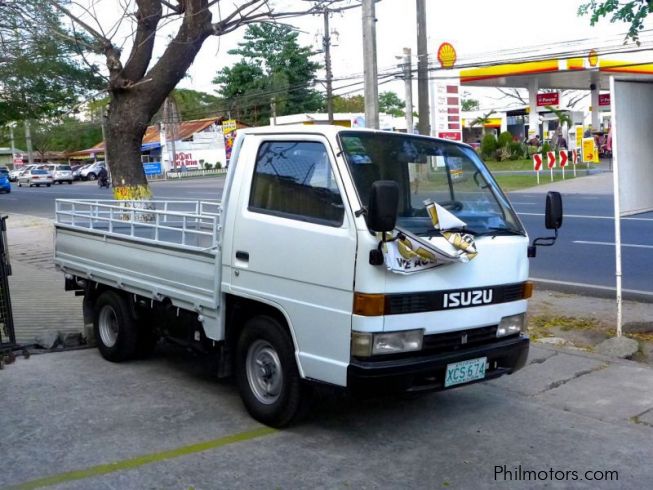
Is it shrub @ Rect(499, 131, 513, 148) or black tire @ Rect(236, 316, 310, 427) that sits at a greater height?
shrub @ Rect(499, 131, 513, 148)

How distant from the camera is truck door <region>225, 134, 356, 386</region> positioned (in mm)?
4570

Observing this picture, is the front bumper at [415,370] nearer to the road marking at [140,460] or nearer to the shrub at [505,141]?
the road marking at [140,460]

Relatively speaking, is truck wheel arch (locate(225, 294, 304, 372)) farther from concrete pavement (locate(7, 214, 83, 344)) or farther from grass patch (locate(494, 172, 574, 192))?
grass patch (locate(494, 172, 574, 192))

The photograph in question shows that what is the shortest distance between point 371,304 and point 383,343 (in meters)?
0.26

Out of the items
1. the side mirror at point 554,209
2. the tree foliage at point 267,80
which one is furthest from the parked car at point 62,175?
the side mirror at point 554,209

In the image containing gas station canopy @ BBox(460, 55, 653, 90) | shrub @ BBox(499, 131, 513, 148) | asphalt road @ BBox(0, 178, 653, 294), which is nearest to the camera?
asphalt road @ BBox(0, 178, 653, 294)

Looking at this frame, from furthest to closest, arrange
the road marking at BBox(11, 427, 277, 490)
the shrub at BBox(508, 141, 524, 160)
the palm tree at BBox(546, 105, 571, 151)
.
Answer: the palm tree at BBox(546, 105, 571, 151)
the shrub at BBox(508, 141, 524, 160)
the road marking at BBox(11, 427, 277, 490)

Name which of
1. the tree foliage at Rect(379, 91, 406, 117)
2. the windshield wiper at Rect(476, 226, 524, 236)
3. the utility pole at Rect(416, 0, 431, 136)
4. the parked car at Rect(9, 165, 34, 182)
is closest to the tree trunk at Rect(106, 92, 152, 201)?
the windshield wiper at Rect(476, 226, 524, 236)

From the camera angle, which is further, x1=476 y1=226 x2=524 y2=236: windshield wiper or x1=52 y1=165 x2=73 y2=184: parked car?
x1=52 y1=165 x2=73 y2=184: parked car

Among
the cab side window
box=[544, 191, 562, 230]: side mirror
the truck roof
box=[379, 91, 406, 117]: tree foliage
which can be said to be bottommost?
box=[544, 191, 562, 230]: side mirror

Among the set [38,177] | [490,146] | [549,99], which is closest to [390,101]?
[549,99]

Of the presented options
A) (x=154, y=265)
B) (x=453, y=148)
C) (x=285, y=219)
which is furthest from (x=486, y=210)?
(x=154, y=265)

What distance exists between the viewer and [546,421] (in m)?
5.36

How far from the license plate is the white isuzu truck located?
0.03 feet
